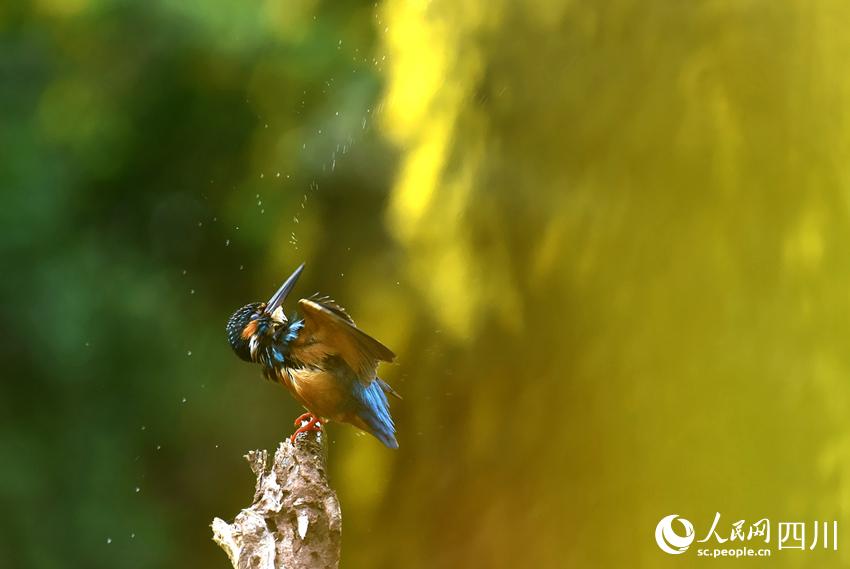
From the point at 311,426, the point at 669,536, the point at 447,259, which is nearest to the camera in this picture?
the point at 311,426

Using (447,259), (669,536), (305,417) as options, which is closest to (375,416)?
(305,417)

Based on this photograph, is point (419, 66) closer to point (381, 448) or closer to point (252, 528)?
point (381, 448)

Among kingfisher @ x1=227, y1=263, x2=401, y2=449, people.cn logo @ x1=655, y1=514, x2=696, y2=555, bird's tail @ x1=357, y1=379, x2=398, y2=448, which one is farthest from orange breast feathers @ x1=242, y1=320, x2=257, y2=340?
people.cn logo @ x1=655, y1=514, x2=696, y2=555

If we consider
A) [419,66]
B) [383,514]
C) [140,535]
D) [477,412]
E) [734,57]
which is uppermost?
[734,57]

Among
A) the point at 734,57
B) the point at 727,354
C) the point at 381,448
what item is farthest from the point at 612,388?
the point at 734,57

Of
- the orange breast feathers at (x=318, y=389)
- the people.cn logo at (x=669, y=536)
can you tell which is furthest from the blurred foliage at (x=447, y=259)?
the orange breast feathers at (x=318, y=389)

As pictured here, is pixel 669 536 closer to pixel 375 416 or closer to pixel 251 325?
pixel 375 416
